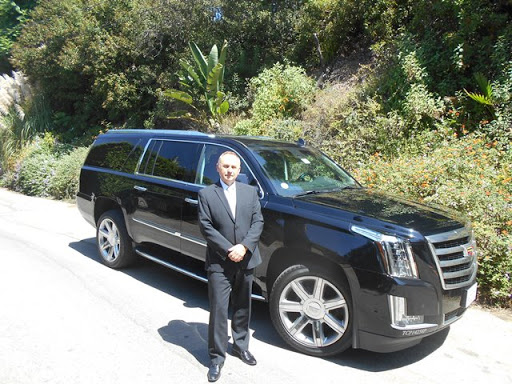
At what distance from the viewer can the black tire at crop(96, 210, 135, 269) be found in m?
6.12

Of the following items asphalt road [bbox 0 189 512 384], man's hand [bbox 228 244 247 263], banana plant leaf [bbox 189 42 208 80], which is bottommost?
asphalt road [bbox 0 189 512 384]

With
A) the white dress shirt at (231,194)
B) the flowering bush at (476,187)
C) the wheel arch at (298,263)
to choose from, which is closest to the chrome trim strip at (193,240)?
the wheel arch at (298,263)

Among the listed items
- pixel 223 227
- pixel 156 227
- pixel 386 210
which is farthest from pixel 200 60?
pixel 223 227

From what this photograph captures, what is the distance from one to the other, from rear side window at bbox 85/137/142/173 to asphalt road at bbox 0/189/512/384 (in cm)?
151

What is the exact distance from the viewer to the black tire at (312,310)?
3.73 metres

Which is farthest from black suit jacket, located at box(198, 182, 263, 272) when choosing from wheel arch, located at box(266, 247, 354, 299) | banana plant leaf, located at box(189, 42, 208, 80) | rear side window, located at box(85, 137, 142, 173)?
banana plant leaf, located at box(189, 42, 208, 80)

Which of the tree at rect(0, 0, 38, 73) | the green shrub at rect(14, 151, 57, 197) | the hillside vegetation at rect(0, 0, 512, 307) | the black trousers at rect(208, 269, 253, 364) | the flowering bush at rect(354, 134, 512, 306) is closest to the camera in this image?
the black trousers at rect(208, 269, 253, 364)

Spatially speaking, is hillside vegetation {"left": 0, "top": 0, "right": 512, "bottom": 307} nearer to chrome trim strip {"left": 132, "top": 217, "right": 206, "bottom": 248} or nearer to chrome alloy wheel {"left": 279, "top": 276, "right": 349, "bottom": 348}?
chrome alloy wheel {"left": 279, "top": 276, "right": 349, "bottom": 348}

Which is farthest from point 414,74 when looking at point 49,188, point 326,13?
point 49,188

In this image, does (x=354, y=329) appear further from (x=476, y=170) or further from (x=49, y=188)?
(x=49, y=188)

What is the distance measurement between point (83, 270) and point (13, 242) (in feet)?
7.90

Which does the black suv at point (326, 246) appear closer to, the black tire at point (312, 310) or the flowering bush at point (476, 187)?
the black tire at point (312, 310)

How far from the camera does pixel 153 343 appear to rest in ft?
13.6

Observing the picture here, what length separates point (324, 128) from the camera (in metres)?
10.9
